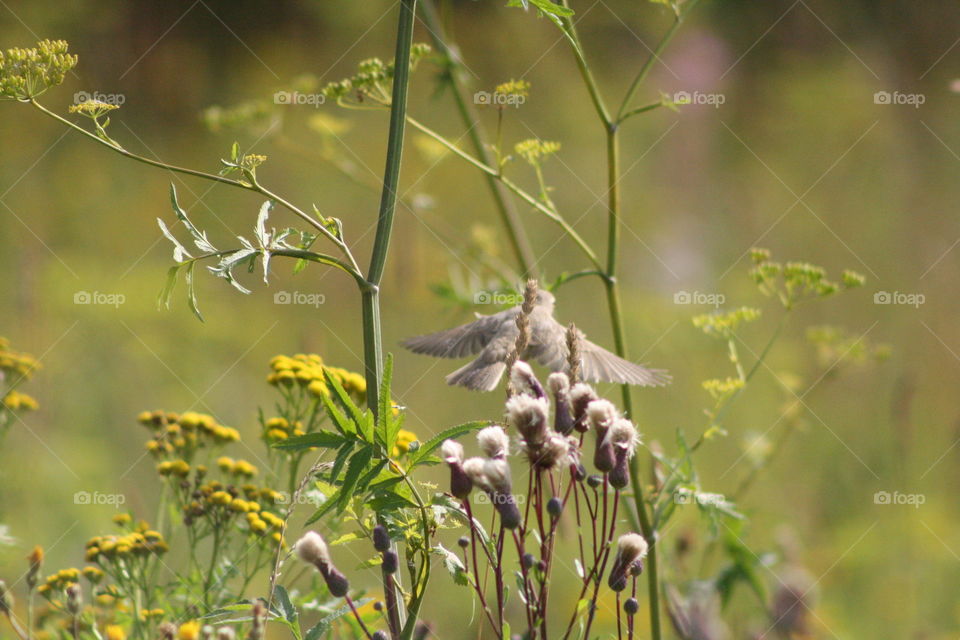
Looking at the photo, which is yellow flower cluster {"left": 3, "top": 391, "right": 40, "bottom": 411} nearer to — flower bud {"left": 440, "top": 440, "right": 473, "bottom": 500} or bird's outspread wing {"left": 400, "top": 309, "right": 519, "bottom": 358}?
bird's outspread wing {"left": 400, "top": 309, "right": 519, "bottom": 358}

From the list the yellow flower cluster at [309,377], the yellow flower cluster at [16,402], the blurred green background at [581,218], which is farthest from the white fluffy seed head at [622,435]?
the blurred green background at [581,218]

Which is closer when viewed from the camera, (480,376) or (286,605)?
(286,605)

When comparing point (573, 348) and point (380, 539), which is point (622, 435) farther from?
point (380, 539)

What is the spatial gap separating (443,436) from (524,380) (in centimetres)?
12

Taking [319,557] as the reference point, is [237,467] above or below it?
above

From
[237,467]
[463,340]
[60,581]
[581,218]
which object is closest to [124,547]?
[60,581]

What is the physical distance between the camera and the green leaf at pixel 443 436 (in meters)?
1.13

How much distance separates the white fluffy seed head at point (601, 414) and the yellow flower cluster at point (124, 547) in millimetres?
957

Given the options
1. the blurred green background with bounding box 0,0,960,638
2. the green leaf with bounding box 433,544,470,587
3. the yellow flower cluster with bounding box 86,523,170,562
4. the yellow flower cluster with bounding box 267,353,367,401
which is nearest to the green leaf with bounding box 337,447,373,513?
the green leaf with bounding box 433,544,470,587

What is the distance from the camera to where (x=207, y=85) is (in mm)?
3795

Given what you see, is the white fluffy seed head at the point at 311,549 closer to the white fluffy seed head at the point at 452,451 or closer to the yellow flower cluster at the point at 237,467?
the white fluffy seed head at the point at 452,451

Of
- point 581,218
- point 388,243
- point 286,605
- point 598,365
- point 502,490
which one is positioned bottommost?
point 286,605

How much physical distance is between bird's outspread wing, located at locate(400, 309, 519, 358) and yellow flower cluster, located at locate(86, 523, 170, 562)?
59cm

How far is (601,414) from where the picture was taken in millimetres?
1093
